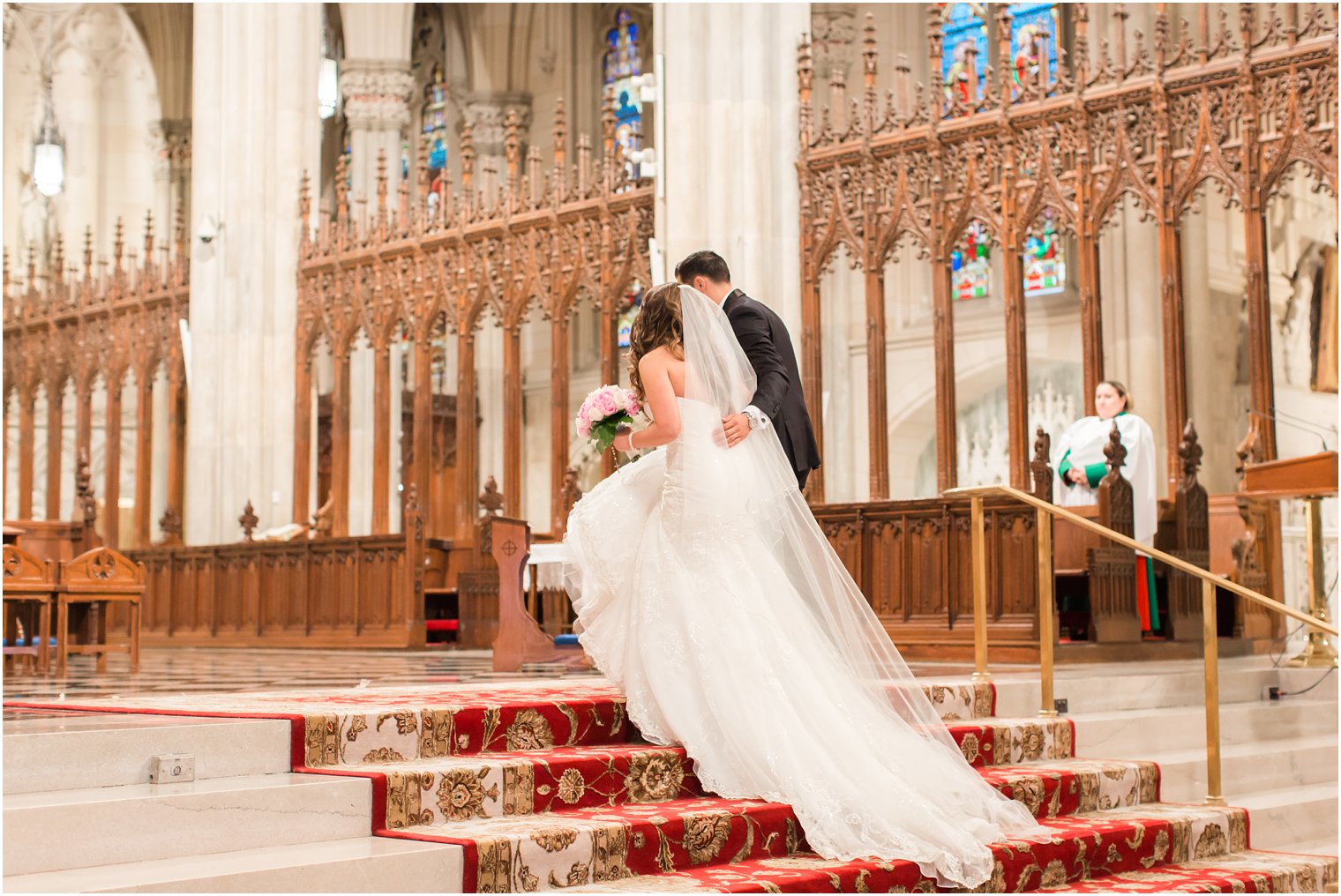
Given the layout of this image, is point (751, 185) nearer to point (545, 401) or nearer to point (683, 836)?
point (683, 836)

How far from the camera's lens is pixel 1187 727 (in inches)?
258

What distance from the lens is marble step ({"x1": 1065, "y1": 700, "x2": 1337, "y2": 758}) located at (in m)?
6.19

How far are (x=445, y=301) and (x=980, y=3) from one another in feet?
20.9

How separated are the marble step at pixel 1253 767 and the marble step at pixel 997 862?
40cm

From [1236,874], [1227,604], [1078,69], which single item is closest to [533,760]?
[1236,874]

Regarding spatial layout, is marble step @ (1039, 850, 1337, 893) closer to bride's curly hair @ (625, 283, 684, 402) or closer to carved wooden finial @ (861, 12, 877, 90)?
bride's curly hair @ (625, 283, 684, 402)

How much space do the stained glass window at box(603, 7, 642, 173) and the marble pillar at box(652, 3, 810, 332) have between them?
8372 millimetres

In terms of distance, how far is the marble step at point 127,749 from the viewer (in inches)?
156

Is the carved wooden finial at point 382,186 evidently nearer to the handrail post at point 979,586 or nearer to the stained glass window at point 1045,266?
the stained glass window at point 1045,266

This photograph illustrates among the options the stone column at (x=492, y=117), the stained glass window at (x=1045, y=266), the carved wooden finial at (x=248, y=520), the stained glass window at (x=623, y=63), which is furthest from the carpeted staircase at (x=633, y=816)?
the stone column at (x=492, y=117)

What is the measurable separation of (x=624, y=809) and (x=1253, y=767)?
2946 mm

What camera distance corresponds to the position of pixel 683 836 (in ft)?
14.4

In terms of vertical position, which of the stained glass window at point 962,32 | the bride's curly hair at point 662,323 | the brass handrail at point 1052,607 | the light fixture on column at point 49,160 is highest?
the stained glass window at point 962,32

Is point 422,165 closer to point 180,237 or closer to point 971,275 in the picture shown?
point 180,237
